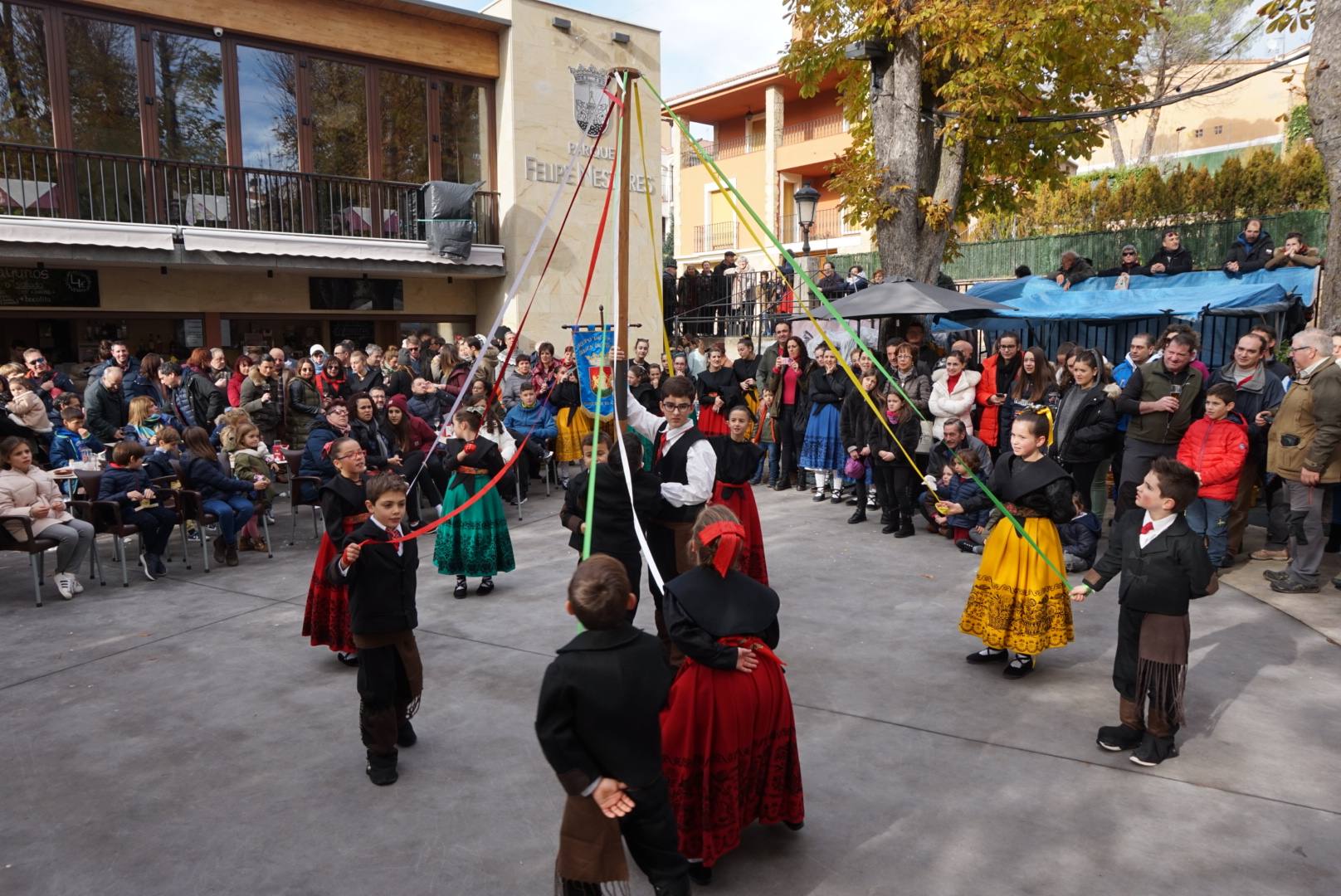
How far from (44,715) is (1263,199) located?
19.5m

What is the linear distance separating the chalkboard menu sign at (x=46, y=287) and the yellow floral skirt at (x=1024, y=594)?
14308 mm

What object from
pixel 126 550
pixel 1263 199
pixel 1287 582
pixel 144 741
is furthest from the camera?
pixel 1263 199

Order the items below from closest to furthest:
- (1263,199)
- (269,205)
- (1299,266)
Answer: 1. (1299,266)
2. (269,205)
3. (1263,199)

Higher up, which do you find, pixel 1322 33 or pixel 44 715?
pixel 1322 33

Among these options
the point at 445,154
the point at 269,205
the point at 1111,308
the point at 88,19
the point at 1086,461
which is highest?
the point at 88,19

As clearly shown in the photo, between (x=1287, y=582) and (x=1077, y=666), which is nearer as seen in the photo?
(x=1077, y=666)

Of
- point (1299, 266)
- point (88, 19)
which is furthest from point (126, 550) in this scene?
point (1299, 266)

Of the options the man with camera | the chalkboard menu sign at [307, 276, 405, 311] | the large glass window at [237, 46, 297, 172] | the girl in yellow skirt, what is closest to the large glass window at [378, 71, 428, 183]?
the large glass window at [237, 46, 297, 172]

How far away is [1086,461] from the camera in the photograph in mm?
8305

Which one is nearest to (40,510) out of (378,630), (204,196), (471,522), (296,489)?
(296,489)

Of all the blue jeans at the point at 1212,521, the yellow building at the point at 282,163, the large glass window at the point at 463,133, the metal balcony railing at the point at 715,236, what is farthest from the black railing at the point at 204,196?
the metal balcony railing at the point at 715,236

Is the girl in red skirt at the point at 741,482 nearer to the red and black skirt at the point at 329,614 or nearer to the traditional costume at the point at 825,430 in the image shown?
the red and black skirt at the point at 329,614

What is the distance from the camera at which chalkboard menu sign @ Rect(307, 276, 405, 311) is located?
16.6 metres

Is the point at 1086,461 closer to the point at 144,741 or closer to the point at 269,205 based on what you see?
the point at 144,741
